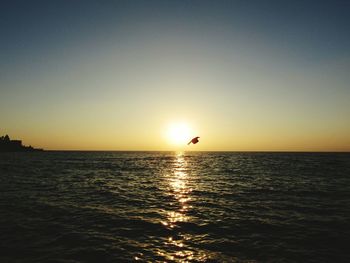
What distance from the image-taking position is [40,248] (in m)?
13.6

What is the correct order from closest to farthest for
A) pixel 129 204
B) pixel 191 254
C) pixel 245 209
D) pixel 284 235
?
pixel 191 254 → pixel 284 235 → pixel 245 209 → pixel 129 204

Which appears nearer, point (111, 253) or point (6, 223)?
point (111, 253)

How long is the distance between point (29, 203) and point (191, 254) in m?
16.5

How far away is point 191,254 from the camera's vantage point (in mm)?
13070

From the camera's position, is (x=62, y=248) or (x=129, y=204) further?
(x=129, y=204)

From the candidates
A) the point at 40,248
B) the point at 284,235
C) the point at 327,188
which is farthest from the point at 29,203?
the point at 327,188

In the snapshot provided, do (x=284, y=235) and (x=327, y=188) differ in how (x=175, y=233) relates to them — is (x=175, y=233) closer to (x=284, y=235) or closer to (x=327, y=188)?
(x=284, y=235)

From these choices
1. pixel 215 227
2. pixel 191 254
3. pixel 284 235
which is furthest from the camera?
pixel 215 227

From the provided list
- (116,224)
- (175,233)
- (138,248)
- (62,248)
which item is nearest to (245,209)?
(175,233)

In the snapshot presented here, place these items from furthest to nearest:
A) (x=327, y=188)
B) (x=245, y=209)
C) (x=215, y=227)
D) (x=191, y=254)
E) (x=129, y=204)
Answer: (x=327, y=188) < (x=129, y=204) < (x=245, y=209) < (x=215, y=227) < (x=191, y=254)

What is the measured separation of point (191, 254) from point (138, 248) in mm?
2497

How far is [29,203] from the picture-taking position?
24.1 m

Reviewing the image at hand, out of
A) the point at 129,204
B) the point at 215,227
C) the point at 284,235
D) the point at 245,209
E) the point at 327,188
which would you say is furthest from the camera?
the point at 327,188

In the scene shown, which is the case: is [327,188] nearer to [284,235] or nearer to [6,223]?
[284,235]
